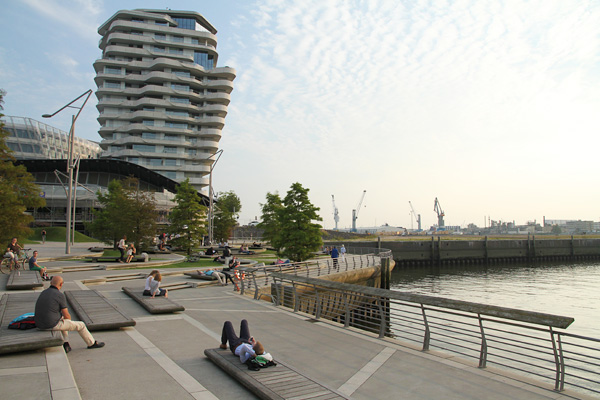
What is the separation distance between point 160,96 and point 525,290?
99.6 m

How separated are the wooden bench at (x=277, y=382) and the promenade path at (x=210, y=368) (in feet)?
0.60

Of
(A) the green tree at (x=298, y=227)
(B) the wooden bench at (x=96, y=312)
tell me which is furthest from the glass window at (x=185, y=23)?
(B) the wooden bench at (x=96, y=312)

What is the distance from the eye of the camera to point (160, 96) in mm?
111812

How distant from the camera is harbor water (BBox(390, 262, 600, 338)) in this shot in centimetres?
2906

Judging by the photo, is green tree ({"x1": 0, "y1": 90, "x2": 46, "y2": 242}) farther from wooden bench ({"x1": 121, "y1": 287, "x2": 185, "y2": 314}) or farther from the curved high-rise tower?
the curved high-rise tower

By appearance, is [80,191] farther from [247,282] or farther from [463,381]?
[463,381]

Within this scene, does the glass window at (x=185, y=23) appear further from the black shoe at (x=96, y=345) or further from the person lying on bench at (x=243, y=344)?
the person lying on bench at (x=243, y=344)

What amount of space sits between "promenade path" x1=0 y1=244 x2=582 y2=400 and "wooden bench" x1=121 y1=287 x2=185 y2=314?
0.75 m

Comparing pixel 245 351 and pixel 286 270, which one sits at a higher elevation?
A: pixel 245 351

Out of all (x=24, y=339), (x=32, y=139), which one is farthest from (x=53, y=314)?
(x=32, y=139)

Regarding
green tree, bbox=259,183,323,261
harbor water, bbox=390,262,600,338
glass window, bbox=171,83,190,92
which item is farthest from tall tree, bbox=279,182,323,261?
glass window, bbox=171,83,190,92

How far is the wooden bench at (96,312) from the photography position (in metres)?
9.59

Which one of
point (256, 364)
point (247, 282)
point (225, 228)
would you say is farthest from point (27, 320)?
point (225, 228)

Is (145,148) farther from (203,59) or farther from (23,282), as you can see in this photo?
(23,282)
